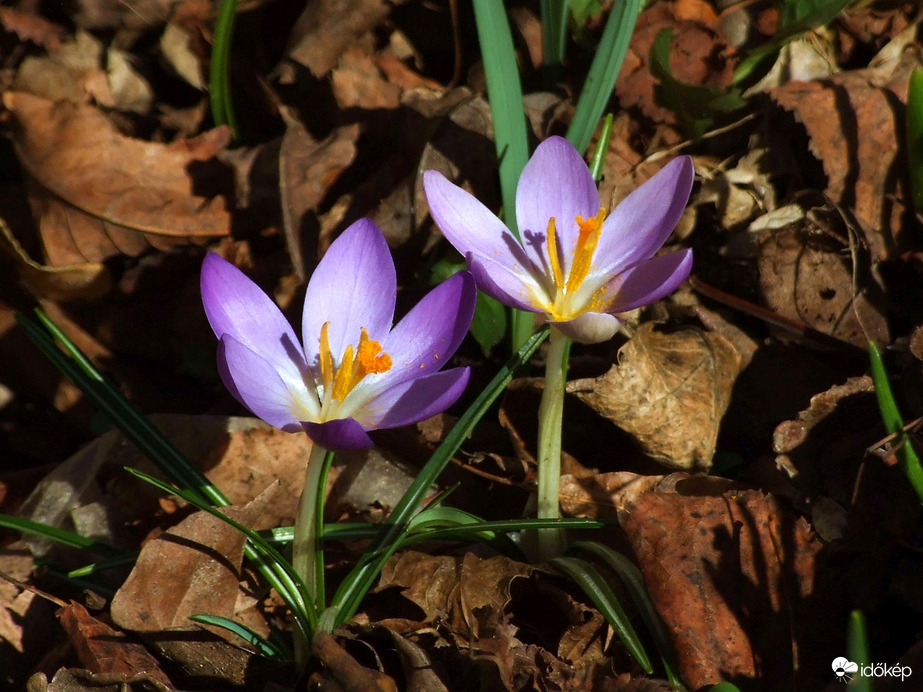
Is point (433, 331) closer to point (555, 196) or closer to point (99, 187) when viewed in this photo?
point (555, 196)

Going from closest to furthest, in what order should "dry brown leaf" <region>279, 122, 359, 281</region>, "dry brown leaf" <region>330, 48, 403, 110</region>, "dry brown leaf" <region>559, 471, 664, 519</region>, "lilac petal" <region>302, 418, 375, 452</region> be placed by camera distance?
1. "lilac petal" <region>302, 418, 375, 452</region>
2. "dry brown leaf" <region>559, 471, 664, 519</region>
3. "dry brown leaf" <region>279, 122, 359, 281</region>
4. "dry brown leaf" <region>330, 48, 403, 110</region>

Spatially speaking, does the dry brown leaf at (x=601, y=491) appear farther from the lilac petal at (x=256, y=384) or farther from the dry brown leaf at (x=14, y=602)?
the dry brown leaf at (x=14, y=602)

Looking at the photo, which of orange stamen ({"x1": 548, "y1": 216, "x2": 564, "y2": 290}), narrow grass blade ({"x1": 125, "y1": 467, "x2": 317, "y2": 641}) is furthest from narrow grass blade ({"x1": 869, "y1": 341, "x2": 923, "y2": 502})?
narrow grass blade ({"x1": 125, "y1": 467, "x2": 317, "y2": 641})

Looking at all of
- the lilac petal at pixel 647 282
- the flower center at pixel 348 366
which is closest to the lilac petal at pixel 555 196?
the lilac petal at pixel 647 282

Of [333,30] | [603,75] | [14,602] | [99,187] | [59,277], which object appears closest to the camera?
[14,602]

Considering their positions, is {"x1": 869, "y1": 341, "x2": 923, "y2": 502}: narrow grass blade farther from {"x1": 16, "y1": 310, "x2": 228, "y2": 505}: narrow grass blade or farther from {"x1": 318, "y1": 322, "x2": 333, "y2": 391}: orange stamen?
{"x1": 16, "y1": 310, "x2": 228, "y2": 505}: narrow grass blade

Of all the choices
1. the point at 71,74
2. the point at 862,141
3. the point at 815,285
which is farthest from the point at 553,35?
the point at 71,74
